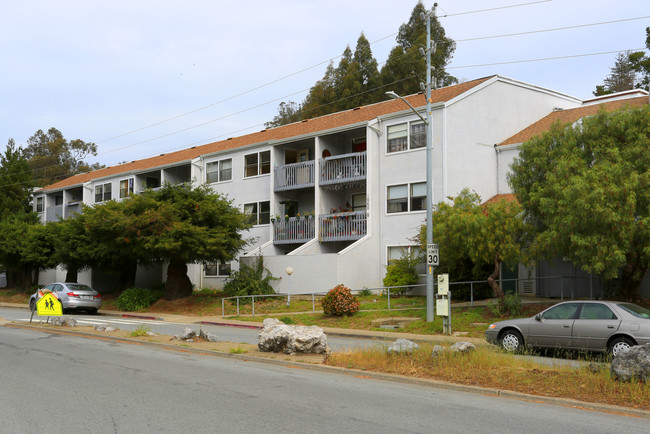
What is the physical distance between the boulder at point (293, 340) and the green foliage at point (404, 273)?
14.5m

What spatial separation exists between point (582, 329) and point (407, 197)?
16127mm

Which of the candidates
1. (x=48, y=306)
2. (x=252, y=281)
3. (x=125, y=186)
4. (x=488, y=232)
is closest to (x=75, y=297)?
(x=252, y=281)

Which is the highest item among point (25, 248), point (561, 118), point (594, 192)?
point (561, 118)

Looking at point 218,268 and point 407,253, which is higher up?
point 407,253

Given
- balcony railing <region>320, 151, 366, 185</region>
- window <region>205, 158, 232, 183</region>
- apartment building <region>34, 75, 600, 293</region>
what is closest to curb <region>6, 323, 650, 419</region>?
apartment building <region>34, 75, 600, 293</region>

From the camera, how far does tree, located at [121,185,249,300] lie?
93.6 ft

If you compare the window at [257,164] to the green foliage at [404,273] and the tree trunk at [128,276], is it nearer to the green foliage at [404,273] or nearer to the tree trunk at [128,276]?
the tree trunk at [128,276]

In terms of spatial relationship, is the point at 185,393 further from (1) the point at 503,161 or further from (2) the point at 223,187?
(2) the point at 223,187

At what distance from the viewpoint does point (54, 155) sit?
86.0 m

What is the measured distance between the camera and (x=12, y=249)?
43.5 m

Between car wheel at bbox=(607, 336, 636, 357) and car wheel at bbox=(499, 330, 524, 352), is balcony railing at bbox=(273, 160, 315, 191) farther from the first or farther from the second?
car wheel at bbox=(607, 336, 636, 357)

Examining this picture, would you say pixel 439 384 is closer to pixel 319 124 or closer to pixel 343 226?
pixel 343 226

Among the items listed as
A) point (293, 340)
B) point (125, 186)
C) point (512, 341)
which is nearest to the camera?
point (293, 340)

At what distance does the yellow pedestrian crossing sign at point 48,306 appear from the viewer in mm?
20703
